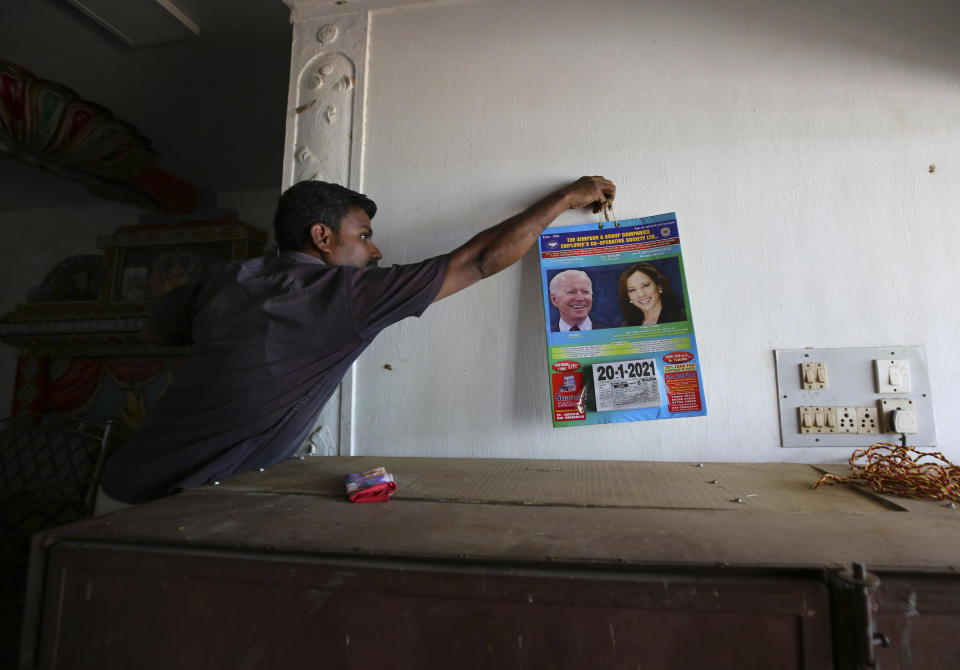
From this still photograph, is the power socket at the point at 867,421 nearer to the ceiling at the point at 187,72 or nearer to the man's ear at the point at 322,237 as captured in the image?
the man's ear at the point at 322,237

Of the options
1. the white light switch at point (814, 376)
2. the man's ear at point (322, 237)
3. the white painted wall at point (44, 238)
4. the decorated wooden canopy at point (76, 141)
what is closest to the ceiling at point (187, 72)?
the decorated wooden canopy at point (76, 141)

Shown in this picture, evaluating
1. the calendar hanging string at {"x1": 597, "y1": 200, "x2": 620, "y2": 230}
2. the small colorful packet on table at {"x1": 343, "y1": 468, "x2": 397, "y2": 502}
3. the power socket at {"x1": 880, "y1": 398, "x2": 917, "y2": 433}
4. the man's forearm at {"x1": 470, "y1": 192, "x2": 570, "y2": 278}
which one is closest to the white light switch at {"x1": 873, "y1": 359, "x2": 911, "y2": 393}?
the power socket at {"x1": 880, "y1": 398, "x2": 917, "y2": 433}

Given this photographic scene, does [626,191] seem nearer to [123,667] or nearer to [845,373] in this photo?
[845,373]

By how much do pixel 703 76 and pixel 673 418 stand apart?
3.36 feet

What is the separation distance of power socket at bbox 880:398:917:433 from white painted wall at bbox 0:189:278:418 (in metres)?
4.66

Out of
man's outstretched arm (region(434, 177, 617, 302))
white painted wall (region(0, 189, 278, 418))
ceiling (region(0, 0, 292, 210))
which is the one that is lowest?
man's outstretched arm (region(434, 177, 617, 302))

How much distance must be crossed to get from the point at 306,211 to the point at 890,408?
162 cm

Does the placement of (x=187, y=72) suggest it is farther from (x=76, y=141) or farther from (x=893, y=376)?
(x=893, y=376)

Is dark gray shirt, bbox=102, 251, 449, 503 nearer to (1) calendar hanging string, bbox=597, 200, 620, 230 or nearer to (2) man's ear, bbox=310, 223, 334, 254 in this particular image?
(2) man's ear, bbox=310, 223, 334, 254

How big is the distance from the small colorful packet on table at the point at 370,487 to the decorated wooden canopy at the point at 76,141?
2914 millimetres

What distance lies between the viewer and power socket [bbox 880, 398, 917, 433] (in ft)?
4.29

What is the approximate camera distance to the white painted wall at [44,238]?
4598mm

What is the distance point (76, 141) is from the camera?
9.86 ft

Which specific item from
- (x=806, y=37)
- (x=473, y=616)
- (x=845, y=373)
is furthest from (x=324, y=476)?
(x=806, y=37)
